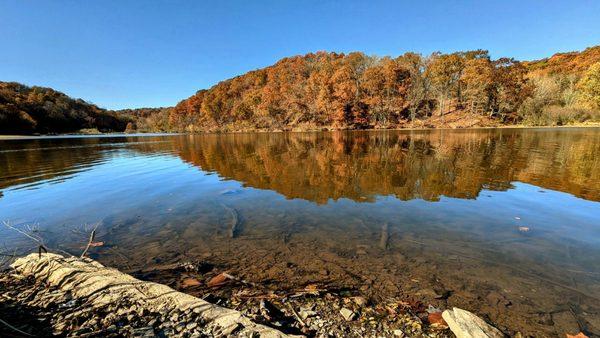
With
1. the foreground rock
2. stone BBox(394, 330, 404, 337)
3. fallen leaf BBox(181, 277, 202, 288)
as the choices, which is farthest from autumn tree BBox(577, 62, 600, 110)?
the foreground rock

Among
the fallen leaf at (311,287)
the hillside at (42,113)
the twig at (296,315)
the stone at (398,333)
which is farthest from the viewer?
the hillside at (42,113)

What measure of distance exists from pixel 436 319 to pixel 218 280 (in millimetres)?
3187

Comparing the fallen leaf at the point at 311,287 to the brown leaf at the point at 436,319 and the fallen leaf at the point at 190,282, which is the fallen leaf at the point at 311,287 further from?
the fallen leaf at the point at 190,282

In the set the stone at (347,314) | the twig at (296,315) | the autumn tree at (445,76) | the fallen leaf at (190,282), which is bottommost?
the fallen leaf at (190,282)

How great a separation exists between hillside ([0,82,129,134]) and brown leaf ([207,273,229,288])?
120 metres

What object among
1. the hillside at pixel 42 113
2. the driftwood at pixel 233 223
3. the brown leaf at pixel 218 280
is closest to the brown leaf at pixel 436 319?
the brown leaf at pixel 218 280

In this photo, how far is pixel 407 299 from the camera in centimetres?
367

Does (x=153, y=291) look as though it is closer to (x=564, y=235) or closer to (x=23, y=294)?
(x=23, y=294)

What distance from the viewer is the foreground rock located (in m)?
2.83

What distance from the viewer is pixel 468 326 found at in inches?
113

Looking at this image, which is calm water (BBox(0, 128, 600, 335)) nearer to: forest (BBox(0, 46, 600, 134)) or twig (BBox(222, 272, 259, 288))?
twig (BBox(222, 272, 259, 288))

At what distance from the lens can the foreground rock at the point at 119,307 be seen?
2826mm

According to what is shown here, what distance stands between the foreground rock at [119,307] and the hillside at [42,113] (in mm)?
118424

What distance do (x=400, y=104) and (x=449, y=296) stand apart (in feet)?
258
